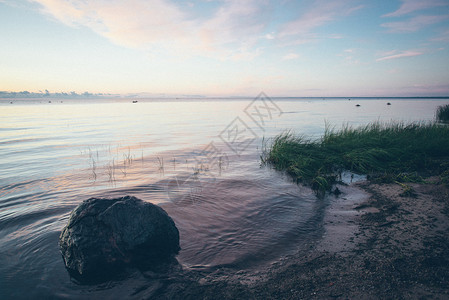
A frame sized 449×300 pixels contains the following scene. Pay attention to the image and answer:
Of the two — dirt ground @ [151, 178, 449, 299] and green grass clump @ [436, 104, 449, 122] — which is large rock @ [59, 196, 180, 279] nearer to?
dirt ground @ [151, 178, 449, 299]

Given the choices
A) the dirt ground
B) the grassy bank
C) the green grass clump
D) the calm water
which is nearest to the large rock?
the calm water

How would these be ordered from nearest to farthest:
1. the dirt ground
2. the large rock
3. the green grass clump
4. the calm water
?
the dirt ground < the large rock < the calm water < the green grass clump

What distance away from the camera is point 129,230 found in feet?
14.8

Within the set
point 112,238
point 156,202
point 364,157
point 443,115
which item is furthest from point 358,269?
point 443,115

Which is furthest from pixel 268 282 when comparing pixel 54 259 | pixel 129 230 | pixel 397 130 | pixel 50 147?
pixel 50 147

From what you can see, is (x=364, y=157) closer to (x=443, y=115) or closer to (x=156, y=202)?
(x=156, y=202)

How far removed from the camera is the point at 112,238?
4383 mm

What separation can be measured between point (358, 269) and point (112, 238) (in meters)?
4.43

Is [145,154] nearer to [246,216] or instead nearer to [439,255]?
[246,216]

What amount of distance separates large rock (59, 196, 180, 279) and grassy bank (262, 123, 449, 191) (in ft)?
20.6

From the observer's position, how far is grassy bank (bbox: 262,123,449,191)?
962 cm

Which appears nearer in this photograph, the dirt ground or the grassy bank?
the dirt ground

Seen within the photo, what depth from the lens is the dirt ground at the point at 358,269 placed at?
3.73 meters

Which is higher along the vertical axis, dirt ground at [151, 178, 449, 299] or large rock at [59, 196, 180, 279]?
large rock at [59, 196, 180, 279]
